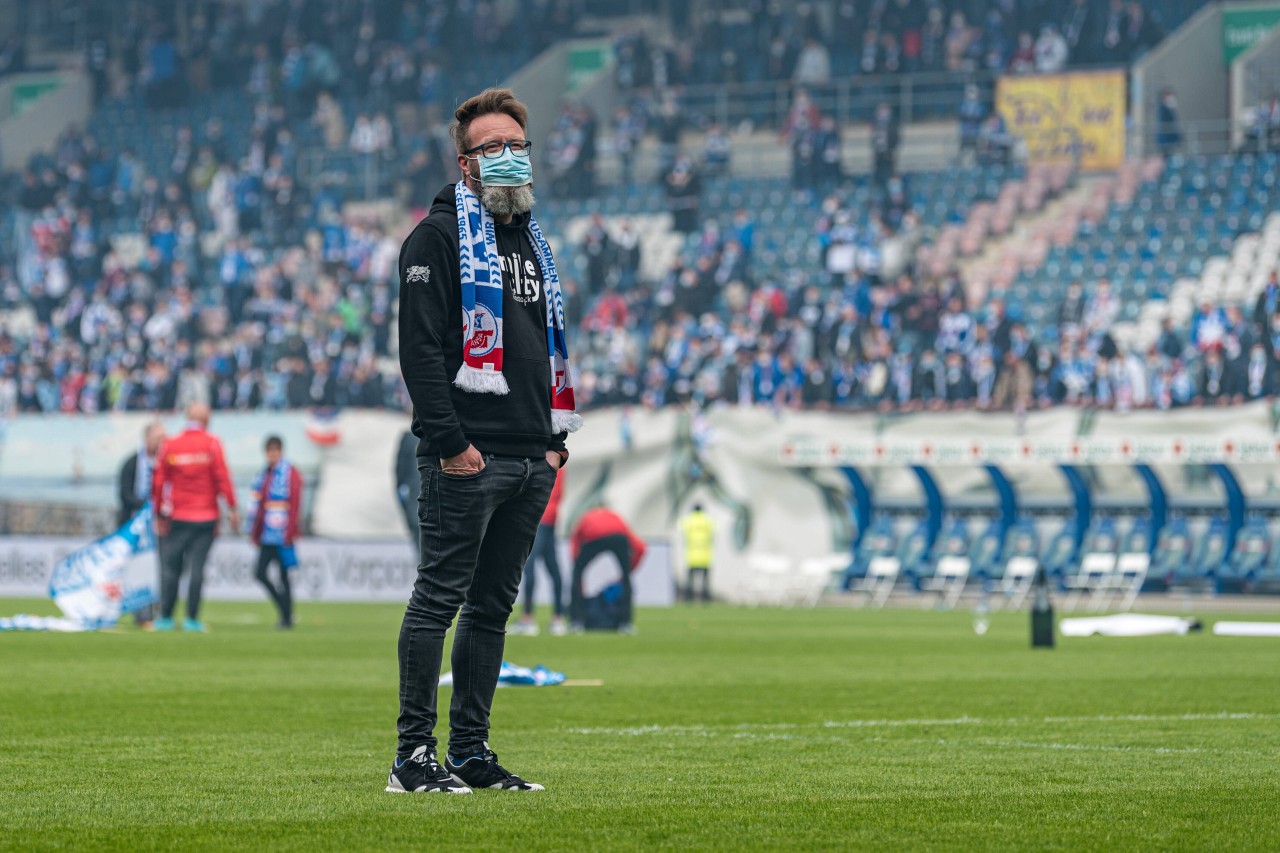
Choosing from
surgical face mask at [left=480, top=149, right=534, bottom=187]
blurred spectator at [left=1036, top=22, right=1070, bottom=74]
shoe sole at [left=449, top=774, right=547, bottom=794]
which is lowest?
shoe sole at [left=449, top=774, right=547, bottom=794]

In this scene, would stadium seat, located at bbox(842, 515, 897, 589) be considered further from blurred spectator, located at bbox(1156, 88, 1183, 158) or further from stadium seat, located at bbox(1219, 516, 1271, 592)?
blurred spectator, located at bbox(1156, 88, 1183, 158)

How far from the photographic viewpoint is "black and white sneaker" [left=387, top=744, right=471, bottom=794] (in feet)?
22.4

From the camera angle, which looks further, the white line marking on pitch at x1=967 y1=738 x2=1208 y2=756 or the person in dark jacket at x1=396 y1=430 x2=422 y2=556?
the person in dark jacket at x1=396 y1=430 x2=422 y2=556

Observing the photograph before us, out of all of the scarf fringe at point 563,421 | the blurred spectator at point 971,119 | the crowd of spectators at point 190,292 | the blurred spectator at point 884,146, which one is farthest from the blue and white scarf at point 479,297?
the blurred spectator at point 971,119

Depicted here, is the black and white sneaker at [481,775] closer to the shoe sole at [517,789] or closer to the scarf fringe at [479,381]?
the shoe sole at [517,789]

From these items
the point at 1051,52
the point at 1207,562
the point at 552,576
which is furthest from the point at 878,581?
the point at 1051,52

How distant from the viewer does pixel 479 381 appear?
6906 mm

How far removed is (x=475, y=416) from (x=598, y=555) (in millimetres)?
Answer: 12912

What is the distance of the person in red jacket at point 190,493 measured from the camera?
62.9 ft

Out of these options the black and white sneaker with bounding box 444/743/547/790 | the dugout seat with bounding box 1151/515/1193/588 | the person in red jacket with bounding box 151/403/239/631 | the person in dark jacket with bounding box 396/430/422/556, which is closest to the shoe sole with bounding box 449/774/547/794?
the black and white sneaker with bounding box 444/743/547/790

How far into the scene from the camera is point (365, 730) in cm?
950

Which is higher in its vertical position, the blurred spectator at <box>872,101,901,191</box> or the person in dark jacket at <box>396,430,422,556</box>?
the blurred spectator at <box>872,101,901,191</box>

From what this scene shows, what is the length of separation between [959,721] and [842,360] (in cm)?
2214

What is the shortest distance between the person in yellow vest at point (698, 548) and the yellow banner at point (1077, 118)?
10491mm
